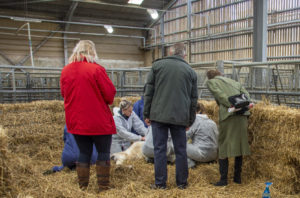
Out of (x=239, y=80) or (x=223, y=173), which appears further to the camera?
(x=239, y=80)

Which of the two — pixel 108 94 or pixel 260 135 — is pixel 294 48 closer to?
pixel 260 135

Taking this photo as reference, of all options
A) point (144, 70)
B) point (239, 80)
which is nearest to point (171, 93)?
point (239, 80)

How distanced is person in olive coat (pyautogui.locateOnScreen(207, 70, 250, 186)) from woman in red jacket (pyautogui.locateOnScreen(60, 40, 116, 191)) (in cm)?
130

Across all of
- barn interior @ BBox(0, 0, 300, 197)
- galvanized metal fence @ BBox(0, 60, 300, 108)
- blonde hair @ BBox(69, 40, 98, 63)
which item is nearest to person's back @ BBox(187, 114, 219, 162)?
barn interior @ BBox(0, 0, 300, 197)

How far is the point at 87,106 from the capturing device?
270 centimetres

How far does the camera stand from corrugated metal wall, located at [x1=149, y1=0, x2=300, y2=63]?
13.5 m

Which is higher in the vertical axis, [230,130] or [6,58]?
[6,58]

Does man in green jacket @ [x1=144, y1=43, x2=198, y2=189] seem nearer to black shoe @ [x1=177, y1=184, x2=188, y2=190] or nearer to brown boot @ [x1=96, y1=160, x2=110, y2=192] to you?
black shoe @ [x1=177, y1=184, x2=188, y2=190]

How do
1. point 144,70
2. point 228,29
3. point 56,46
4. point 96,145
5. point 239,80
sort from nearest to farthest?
point 96,145
point 239,80
point 144,70
point 228,29
point 56,46

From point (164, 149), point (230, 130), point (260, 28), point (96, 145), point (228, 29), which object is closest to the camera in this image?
point (96, 145)

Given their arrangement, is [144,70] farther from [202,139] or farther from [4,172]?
[4,172]

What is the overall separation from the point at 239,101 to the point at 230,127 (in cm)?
33

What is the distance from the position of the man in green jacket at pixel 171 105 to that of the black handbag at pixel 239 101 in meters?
0.43

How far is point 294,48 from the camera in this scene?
43.9 ft
